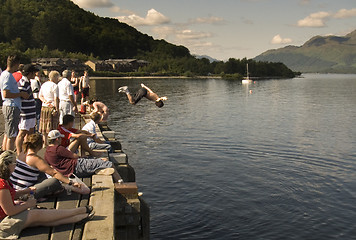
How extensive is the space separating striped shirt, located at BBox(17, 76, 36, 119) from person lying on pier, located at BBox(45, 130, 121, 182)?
2.64 metres

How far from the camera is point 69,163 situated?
27.9 ft

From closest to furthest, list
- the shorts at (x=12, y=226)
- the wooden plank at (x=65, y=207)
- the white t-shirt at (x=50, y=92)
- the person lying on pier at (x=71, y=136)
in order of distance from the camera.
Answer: the shorts at (x=12, y=226) < the wooden plank at (x=65, y=207) < the person lying on pier at (x=71, y=136) < the white t-shirt at (x=50, y=92)

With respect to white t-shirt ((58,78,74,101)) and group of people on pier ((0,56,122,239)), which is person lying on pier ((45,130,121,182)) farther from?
white t-shirt ((58,78,74,101))

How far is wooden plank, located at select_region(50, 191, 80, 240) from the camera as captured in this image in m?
5.99

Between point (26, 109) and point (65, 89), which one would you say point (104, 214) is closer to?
point (26, 109)

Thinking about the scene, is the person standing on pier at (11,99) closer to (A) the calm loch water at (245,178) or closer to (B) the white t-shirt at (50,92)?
(B) the white t-shirt at (50,92)

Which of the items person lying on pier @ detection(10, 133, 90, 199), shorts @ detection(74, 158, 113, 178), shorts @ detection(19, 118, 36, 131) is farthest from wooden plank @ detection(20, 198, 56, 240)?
shorts @ detection(19, 118, 36, 131)

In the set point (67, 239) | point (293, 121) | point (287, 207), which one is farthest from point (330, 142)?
point (67, 239)

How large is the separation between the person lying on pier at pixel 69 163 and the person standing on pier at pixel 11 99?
7.72 ft

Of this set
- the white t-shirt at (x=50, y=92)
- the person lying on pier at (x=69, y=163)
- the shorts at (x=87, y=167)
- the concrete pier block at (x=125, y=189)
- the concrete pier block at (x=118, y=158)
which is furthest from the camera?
the white t-shirt at (x=50, y=92)

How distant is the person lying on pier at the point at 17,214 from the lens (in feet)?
19.2

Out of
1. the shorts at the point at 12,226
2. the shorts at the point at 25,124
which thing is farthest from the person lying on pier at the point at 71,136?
the shorts at the point at 12,226

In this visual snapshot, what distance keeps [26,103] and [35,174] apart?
3.72 metres

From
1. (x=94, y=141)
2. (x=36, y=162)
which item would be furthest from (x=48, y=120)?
(x=36, y=162)
